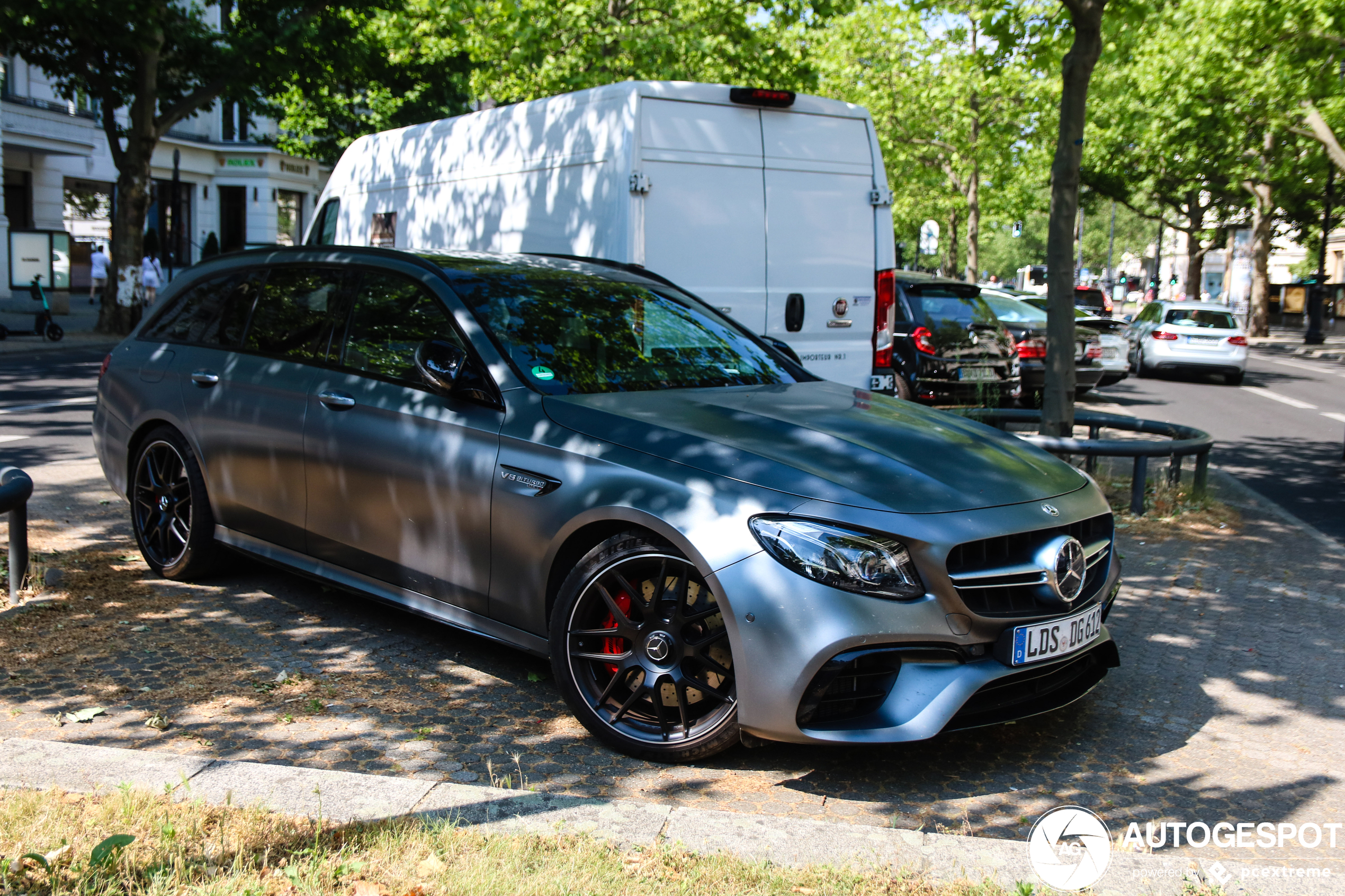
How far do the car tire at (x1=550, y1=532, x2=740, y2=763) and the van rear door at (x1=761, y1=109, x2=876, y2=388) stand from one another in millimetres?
5201

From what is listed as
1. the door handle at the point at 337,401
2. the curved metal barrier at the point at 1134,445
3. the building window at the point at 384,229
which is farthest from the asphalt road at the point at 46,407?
the curved metal barrier at the point at 1134,445

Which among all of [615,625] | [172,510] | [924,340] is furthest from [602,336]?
[924,340]

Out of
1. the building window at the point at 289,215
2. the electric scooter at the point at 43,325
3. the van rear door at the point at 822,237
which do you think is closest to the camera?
the van rear door at the point at 822,237

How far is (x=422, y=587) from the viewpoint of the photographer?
181 inches

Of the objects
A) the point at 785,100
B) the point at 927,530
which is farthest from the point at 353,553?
the point at 785,100

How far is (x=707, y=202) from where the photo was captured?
843 centimetres

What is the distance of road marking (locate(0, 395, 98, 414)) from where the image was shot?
481 inches

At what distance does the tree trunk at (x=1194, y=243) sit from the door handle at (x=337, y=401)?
1863 inches

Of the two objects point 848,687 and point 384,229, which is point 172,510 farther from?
point 384,229

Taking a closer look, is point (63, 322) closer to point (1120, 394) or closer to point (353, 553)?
point (1120, 394)

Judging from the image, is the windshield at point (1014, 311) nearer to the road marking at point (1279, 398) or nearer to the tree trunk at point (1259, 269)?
the road marking at point (1279, 398)

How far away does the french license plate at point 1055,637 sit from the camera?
147 inches

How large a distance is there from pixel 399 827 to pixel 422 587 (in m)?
1.64

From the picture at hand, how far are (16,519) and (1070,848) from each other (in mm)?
4545
